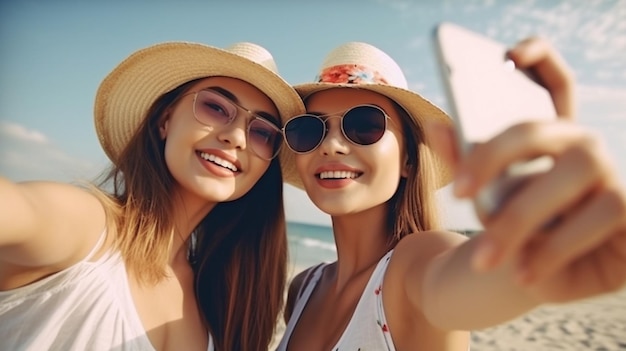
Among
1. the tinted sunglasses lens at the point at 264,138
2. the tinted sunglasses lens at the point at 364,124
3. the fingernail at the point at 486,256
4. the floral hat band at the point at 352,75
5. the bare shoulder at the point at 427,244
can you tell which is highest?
the floral hat band at the point at 352,75

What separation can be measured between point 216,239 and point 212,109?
1005 mm

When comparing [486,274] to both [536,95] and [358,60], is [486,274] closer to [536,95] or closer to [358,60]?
[536,95]

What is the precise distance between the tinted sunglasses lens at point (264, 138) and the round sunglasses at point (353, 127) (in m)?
0.20

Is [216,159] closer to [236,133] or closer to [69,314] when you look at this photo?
[236,133]

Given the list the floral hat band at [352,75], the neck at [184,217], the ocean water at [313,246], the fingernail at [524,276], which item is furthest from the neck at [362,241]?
the ocean water at [313,246]

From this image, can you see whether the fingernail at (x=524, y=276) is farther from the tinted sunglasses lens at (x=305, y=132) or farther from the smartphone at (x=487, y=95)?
the tinted sunglasses lens at (x=305, y=132)

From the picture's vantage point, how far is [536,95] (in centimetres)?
90

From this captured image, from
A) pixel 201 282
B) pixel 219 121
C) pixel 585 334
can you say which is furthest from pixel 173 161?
pixel 585 334

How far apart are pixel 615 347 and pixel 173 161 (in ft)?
23.9

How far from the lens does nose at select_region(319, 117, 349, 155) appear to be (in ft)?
8.02

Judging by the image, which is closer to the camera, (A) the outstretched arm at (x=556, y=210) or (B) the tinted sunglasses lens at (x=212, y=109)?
(A) the outstretched arm at (x=556, y=210)

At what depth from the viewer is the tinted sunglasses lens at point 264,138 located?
2566 mm

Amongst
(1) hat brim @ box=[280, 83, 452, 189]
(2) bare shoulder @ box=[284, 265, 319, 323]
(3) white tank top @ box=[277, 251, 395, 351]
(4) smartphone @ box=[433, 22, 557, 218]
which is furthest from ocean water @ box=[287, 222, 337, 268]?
(4) smartphone @ box=[433, 22, 557, 218]

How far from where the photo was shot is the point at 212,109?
2.47 metres
